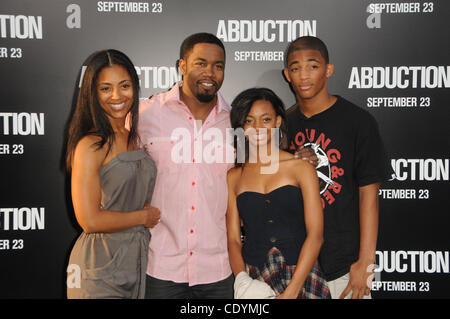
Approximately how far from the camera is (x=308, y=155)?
7.13 ft

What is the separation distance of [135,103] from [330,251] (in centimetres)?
149

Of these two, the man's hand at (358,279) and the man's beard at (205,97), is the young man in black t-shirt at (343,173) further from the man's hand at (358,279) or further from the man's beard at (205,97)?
the man's beard at (205,97)

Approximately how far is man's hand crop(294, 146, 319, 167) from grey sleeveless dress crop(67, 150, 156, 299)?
2.90 ft

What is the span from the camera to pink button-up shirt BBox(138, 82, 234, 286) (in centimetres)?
225

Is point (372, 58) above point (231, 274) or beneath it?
above

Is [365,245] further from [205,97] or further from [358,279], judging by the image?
[205,97]

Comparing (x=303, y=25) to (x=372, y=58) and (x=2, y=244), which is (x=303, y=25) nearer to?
(x=372, y=58)

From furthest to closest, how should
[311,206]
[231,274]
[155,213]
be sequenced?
[231,274] < [155,213] < [311,206]

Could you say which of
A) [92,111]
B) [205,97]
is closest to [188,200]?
[205,97]

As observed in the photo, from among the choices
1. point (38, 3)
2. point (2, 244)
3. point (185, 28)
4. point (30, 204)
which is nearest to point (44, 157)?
point (30, 204)

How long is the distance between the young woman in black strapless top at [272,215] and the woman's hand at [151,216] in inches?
17.6

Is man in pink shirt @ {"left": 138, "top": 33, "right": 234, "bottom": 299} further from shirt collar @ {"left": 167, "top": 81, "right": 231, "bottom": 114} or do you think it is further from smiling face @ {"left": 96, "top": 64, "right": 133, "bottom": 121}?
smiling face @ {"left": 96, "top": 64, "right": 133, "bottom": 121}

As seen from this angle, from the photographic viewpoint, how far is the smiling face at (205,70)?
2271mm
